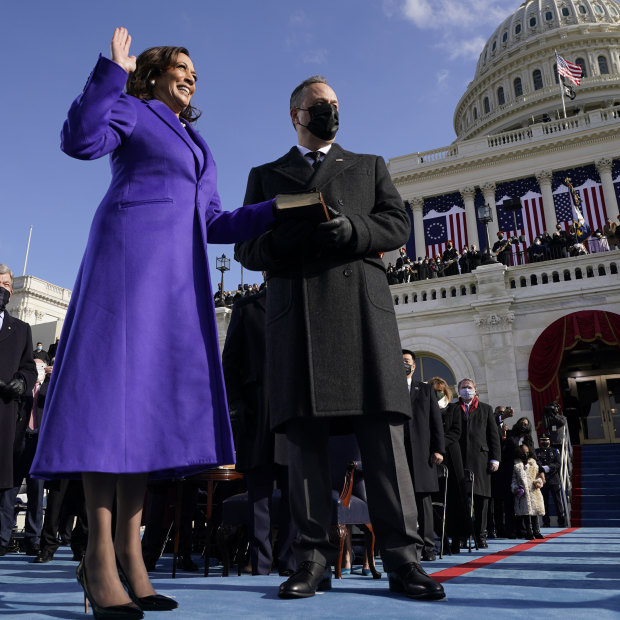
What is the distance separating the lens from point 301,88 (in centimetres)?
320

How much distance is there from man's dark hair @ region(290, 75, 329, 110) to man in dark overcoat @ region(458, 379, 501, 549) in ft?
19.0

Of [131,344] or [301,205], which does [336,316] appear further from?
[131,344]

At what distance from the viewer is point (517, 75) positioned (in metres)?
58.5

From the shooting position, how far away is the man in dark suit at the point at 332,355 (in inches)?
105

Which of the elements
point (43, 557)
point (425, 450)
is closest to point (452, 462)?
point (425, 450)

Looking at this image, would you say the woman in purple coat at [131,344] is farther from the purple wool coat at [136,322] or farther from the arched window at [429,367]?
the arched window at [429,367]

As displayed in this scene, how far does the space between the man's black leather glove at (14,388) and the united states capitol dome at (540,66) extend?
5370 cm

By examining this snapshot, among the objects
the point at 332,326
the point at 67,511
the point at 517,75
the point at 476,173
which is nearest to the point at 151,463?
the point at 332,326

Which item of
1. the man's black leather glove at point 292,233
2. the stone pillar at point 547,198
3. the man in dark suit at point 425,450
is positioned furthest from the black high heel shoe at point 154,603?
the stone pillar at point 547,198

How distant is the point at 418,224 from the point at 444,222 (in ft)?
5.10

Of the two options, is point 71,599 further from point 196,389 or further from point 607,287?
point 607,287

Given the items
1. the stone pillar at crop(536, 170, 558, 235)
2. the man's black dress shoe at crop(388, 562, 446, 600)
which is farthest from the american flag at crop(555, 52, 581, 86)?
the man's black dress shoe at crop(388, 562, 446, 600)

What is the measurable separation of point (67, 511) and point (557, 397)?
1552cm

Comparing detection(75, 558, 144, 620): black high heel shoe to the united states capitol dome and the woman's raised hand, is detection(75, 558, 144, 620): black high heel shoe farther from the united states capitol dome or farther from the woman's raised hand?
the united states capitol dome
